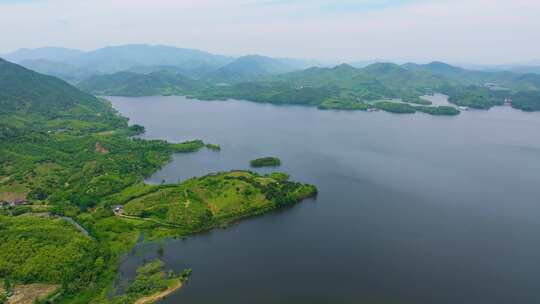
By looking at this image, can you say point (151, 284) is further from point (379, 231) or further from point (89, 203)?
point (379, 231)

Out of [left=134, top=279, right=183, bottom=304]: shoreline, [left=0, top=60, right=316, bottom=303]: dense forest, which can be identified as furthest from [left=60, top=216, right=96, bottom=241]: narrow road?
[left=134, top=279, right=183, bottom=304]: shoreline

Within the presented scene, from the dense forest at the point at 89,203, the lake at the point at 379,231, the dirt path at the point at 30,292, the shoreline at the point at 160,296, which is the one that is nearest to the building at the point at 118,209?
the dense forest at the point at 89,203

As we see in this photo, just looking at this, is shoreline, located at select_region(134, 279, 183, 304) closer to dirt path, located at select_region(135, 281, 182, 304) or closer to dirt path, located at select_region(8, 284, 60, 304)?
dirt path, located at select_region(135, 281, 182, 304)

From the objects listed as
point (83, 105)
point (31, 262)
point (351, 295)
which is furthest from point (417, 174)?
point (83, 105)

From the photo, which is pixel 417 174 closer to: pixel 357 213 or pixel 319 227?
pixel 357 213

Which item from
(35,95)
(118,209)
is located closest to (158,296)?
(118,209)

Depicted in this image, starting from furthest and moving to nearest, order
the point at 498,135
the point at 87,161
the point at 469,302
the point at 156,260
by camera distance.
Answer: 1. the point at 498,135
2. the point at 87,161
3. the point at 156,260
4. the point at 469,302
